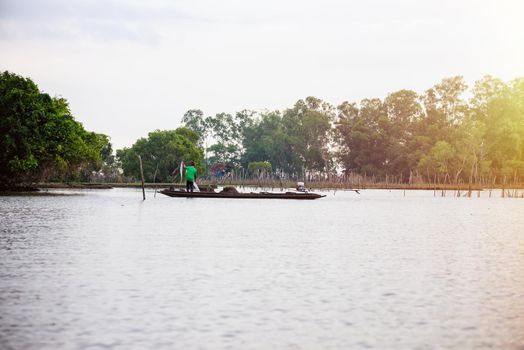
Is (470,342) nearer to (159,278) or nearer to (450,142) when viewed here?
(159,278)

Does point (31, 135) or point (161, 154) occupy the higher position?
point (161, 154)

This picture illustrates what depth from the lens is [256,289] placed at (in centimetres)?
1124

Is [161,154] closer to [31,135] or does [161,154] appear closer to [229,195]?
[31,135]

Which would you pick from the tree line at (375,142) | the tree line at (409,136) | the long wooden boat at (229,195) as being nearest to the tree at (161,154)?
the tree line at (375,142)

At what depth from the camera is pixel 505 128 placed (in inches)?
3214

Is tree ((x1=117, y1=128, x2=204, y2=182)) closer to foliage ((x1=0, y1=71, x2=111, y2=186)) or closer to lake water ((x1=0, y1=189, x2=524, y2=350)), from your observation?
foliage ((x1=0, y1=71, x2=111, y2=186))

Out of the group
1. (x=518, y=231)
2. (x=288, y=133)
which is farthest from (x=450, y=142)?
(x=518, y=231)

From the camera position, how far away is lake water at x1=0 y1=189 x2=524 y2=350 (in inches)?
319

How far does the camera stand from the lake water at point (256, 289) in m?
8.09

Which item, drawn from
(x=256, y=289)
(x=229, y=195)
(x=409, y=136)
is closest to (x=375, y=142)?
(x=409, y=136)

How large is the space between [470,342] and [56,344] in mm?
4536

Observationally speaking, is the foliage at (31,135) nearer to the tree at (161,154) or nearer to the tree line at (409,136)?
the tree at (161,154)

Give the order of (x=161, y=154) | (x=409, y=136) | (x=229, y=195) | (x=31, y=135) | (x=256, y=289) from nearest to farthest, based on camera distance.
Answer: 1. (x=256, y=289)
2. (x=229, y=195)
3. (x=31, y=135)
4. (x=161, y=154)
5. (x=409, y=136)

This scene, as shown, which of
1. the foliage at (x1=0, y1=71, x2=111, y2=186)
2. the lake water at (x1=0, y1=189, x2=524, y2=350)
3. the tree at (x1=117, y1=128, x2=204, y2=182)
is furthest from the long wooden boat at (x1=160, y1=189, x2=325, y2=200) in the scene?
the tree at (x1=117, y1=128, x2=204, y2=182)
